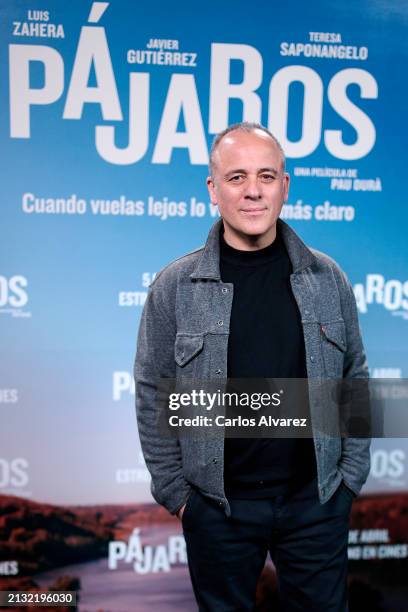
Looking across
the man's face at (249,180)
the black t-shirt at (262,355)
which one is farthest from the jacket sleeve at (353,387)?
the man's face at (249,180)

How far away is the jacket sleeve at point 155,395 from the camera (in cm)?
141

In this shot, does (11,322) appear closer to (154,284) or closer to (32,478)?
(32,478)

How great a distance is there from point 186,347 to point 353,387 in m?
0.43

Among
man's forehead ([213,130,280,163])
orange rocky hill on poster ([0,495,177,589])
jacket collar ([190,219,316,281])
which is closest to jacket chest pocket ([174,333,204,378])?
jacket collar ([190,219,316,281])

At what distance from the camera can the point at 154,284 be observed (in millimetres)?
1436

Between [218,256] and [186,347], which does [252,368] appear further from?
[218,256]

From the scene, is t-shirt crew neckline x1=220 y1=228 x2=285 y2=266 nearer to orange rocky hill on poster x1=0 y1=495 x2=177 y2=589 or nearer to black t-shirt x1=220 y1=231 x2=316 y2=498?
black t-shirt x1=220 y1=231 x2=316 y2=498

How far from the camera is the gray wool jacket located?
1351 millimetres

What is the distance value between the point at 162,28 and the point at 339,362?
1185mm

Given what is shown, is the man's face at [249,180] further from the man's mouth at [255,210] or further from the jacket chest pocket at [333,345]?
the jacket chest pocket at [333,345]

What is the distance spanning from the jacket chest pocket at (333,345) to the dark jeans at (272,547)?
0.28 m

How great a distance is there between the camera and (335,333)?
1386 millimetres

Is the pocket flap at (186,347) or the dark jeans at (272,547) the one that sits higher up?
the pocket flap at (186,347)

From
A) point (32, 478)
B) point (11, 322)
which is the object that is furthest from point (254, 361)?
point (32, 478)
